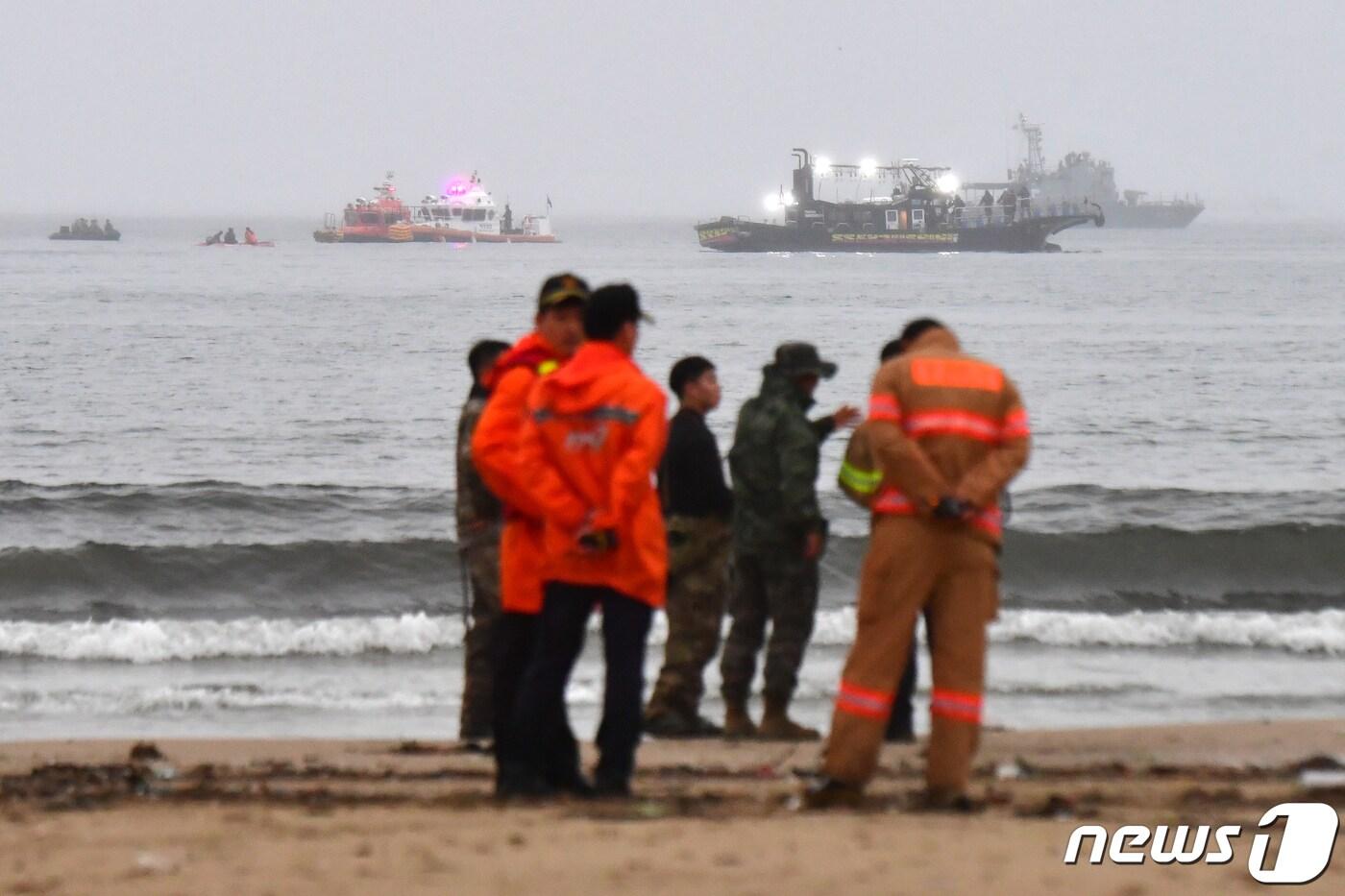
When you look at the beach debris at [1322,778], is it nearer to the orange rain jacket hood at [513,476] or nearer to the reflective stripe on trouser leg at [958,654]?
the reflective stripe on trouser leg at [958,654]

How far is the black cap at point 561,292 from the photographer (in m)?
5.75

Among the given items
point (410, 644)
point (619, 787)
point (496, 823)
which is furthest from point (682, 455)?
point (410, 644)

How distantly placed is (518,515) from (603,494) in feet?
1.19

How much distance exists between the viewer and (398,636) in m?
12.1

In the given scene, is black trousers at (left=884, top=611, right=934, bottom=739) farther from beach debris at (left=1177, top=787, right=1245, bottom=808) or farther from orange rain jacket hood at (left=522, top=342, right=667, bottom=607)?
orange rain jacket hood at (left=522, top=342, right=667, bottom=607)

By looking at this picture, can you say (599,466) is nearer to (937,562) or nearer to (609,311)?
(609,311)

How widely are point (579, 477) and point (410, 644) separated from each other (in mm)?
6930

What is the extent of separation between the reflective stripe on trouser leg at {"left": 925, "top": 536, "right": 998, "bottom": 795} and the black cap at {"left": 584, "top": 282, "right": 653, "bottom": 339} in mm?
1138

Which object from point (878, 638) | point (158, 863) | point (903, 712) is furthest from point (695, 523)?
point (158, 863)

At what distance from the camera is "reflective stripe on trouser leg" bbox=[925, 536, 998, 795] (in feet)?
17.7

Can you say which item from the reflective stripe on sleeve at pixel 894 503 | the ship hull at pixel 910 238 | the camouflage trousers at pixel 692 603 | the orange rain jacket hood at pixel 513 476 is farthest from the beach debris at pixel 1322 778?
the ship hull at pixel 910 238

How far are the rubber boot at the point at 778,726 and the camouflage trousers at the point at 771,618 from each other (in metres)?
0.03

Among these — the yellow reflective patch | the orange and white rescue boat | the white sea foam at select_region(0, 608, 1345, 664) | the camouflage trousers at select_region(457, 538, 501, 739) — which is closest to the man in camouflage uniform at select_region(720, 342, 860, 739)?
the yellow reflective patch

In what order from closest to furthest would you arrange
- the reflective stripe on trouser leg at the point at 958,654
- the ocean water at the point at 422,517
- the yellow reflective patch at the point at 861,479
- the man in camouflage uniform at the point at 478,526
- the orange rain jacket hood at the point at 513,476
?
the reflective stripe on trouser leg at the point at 958,654, the orange rain jacket hood at the point at 513,476, the yellow reflective patch at the point at 861,479, the man in camouflage uniform at the point at 478,526, the ocean water at the point at 422,517
